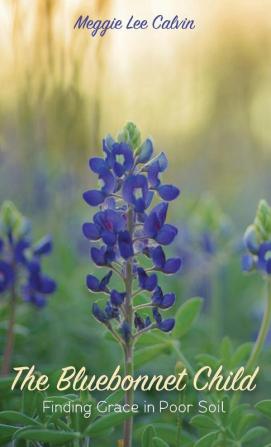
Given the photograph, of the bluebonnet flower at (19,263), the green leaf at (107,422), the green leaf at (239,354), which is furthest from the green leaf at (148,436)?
the bluebonnet flower at (19,263)

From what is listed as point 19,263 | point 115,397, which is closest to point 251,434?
point 115,397

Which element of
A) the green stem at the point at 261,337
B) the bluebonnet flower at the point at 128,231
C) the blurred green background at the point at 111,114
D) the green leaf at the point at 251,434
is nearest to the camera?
the bluebonnet flower at the point at 128,231

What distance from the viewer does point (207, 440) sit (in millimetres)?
1974

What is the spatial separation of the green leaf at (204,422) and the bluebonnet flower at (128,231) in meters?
0.25

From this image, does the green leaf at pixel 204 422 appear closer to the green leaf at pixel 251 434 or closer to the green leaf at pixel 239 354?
the green leaf at pixel 251 434

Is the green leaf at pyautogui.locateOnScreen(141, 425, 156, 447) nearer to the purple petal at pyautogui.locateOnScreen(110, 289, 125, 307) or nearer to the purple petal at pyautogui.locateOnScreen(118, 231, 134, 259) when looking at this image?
the purple petal at pyautogui.locateOnScreen(110, 289, 125, 307)

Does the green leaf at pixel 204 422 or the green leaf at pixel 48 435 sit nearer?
the green leaf at pixel 48 435

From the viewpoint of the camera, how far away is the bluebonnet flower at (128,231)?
194 centimetres

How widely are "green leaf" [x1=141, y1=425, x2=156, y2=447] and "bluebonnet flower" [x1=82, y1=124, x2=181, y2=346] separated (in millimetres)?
233

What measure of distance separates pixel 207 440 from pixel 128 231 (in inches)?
23.1

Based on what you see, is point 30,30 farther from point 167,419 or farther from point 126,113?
point 167,419

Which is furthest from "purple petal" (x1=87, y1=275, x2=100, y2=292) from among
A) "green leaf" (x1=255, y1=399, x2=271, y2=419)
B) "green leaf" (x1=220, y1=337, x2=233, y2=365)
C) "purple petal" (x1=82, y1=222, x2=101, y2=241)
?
"green leaf" (x1=220, y1=337, x2=233, y2=365)

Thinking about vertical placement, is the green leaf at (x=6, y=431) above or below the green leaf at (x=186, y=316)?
below

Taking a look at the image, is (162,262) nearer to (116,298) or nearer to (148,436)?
(116,298)
